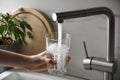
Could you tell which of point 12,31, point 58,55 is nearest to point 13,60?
point 58,55

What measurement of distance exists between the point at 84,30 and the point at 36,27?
0.23 m

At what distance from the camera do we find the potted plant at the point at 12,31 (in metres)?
1.04

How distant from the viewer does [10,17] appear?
3.50ft

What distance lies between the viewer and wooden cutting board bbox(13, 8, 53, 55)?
3.37 ft

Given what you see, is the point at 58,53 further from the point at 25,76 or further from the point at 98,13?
the point at 25,76

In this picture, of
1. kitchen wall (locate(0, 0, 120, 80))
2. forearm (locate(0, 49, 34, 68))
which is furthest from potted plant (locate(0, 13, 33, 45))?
forearm (locate(0, 49, 34, 68))

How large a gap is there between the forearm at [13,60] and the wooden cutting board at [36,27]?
8.8 inches

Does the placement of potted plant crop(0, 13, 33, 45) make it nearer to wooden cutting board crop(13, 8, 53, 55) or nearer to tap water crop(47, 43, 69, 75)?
wooden cutting board crop(13, 8, 53, 55)

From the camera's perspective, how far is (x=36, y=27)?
106 cm

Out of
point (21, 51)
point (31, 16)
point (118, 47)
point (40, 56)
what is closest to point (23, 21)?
point (31, 16)

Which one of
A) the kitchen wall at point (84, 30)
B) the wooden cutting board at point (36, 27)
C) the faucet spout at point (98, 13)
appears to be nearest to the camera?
the faucet spout at point (98, 13)

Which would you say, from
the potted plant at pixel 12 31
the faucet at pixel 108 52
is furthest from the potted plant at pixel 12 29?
the faucet at pixel 108 52

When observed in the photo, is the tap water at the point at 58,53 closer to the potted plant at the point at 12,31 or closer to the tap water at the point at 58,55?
the tap water at the point at 58,55

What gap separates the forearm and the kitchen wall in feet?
0.77
